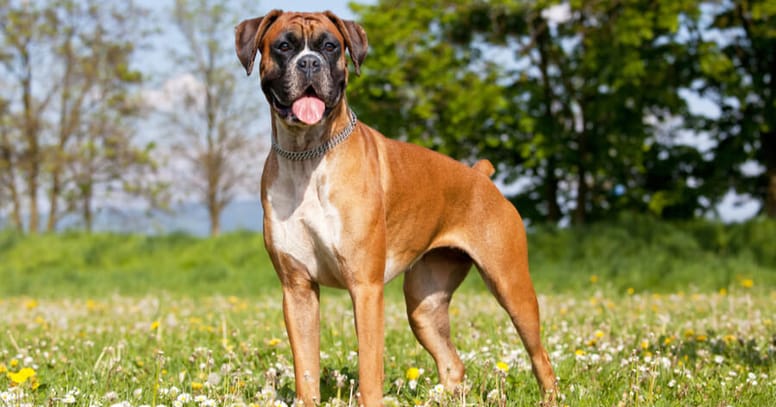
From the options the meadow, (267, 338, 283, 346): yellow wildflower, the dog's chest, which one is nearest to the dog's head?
the dog's chest

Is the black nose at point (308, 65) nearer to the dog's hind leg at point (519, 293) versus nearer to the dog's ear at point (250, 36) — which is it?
the dog's ear at point (250, 36)

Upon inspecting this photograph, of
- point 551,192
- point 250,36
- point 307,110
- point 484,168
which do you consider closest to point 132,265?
Result: point 551,192

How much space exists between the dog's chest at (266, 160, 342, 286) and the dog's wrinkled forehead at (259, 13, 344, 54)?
60 centimetres

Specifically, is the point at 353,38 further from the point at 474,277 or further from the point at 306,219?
the point at 474,277

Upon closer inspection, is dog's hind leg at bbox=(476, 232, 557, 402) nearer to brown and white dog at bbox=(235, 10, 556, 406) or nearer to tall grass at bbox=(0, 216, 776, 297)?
brown and white dog at bbox=(235, 10, 556, 406)

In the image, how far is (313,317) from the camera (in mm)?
3979

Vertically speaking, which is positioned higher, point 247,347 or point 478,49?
point 478,49

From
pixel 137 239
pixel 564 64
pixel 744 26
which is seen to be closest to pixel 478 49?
pixel 564 64

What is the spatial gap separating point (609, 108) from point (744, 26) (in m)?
3.85

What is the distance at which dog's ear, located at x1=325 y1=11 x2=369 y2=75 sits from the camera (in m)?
3.88

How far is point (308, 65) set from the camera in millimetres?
3543

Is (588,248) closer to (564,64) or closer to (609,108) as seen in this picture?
(609,108)

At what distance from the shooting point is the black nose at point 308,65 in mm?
3539

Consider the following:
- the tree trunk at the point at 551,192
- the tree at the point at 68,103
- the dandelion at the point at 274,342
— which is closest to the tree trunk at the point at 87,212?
the tree at the point at 68,103
